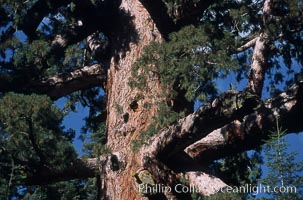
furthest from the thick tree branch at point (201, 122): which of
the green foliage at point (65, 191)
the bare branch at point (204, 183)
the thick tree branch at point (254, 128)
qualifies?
the green foliage at point (65, 191)

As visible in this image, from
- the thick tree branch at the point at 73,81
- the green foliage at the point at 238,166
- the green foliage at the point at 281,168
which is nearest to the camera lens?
the green foliage at the point at 281,168

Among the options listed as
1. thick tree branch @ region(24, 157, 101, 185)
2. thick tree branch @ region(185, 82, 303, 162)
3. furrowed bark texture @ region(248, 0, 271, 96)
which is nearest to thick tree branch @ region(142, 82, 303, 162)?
thick tree branch @ region(185, 82, 303, 162)

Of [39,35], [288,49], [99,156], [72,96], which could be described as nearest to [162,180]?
[99,156]

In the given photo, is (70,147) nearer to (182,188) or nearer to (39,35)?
(182,188)

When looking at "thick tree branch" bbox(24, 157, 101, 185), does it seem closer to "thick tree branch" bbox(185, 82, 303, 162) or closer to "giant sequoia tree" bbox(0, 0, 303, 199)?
"giant sequoia tree" bbox(0, 0, 303, 199)

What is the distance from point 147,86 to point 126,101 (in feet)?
1.95

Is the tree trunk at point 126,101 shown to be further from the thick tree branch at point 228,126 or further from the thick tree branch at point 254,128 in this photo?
the thick tree branch at point 254,128

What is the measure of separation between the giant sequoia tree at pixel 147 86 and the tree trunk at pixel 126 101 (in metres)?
0.01

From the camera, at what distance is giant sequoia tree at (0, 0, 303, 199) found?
6789mm

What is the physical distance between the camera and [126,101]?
8.18m

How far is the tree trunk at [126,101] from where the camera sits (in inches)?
301

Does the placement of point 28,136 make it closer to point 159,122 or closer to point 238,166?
point 159,122

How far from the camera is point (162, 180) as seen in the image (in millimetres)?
7438

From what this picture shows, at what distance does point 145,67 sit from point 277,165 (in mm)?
2544
